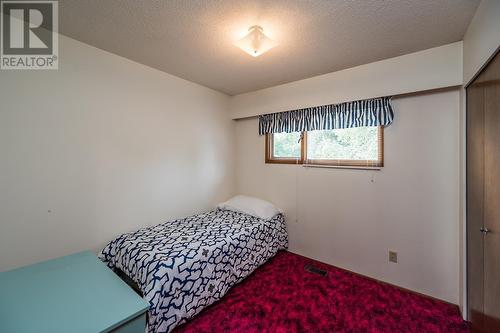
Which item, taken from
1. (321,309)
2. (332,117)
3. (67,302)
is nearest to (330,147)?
(332,117)

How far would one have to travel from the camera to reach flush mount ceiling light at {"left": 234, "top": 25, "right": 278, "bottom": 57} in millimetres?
1650

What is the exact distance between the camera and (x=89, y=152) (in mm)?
1983

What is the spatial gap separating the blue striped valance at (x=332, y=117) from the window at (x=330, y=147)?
140 millimetres

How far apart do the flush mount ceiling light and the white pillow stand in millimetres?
1920

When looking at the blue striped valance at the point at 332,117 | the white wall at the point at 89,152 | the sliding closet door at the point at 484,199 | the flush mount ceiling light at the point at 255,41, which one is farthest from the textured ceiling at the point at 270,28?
the sliding closet door at the point at 484,199

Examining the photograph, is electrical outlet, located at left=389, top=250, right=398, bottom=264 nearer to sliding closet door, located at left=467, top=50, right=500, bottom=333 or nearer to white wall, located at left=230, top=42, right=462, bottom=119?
sliding closet door, located at left=467, top=50, right=500, bottom=333

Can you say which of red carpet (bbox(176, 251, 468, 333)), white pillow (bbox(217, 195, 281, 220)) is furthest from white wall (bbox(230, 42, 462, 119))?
red carpet (bbox(176, 251, 468, 333))

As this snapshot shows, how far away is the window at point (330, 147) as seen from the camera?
239 cm

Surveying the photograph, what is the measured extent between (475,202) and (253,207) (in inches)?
84.9

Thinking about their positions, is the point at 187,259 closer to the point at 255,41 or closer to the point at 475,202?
the point at 255,41

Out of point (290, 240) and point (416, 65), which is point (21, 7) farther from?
point (290, 240)

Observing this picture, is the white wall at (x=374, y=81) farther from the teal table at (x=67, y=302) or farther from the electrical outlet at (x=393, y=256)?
the teal table at (x=67, y=302)

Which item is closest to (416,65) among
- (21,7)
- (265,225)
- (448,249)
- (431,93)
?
(431,93)

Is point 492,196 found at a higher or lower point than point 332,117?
lower
